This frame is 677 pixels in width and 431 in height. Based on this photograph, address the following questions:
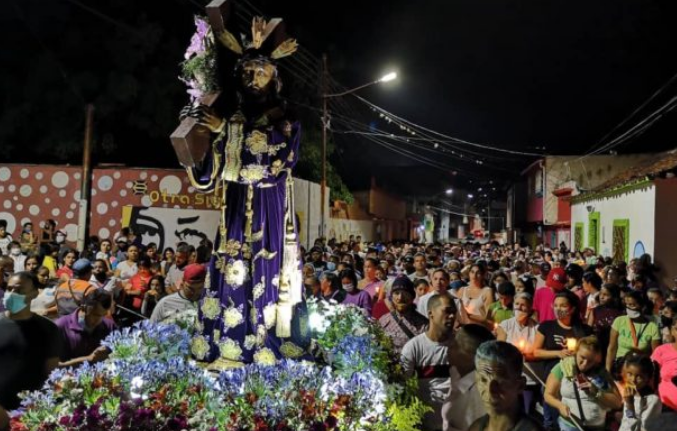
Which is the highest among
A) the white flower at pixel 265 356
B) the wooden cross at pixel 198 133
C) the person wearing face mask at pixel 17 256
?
the wooden cross at pixel 198 133

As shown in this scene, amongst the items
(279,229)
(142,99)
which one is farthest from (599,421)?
(142,99)

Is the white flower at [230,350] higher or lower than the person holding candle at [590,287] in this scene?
lower

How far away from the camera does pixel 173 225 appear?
758 inches

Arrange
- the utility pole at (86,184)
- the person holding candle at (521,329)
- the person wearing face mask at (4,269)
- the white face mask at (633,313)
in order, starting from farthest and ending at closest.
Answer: the utility pole at (86,184) → the person wearing face mask at (4,269) → the white face mask at (633,313) → the person holding candle at (521,329)

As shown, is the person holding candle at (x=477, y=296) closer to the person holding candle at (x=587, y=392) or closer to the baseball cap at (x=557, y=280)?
the baseball cap at (x=557, y=280)

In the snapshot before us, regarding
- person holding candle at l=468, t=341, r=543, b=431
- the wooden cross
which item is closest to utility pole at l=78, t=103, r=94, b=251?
the wooden cross

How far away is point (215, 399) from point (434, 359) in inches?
72.5

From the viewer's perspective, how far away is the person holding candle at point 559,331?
6.53 meters

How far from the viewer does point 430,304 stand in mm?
5320

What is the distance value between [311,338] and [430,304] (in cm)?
107

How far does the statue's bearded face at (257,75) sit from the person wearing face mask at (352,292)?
3412 millimetres

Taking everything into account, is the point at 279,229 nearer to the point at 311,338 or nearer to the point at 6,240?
the point at 311,338

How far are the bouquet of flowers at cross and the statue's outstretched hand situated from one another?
1.84m

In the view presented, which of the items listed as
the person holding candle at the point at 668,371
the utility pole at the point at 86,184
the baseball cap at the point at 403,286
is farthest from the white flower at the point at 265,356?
the utility pole at the point at 86,184
